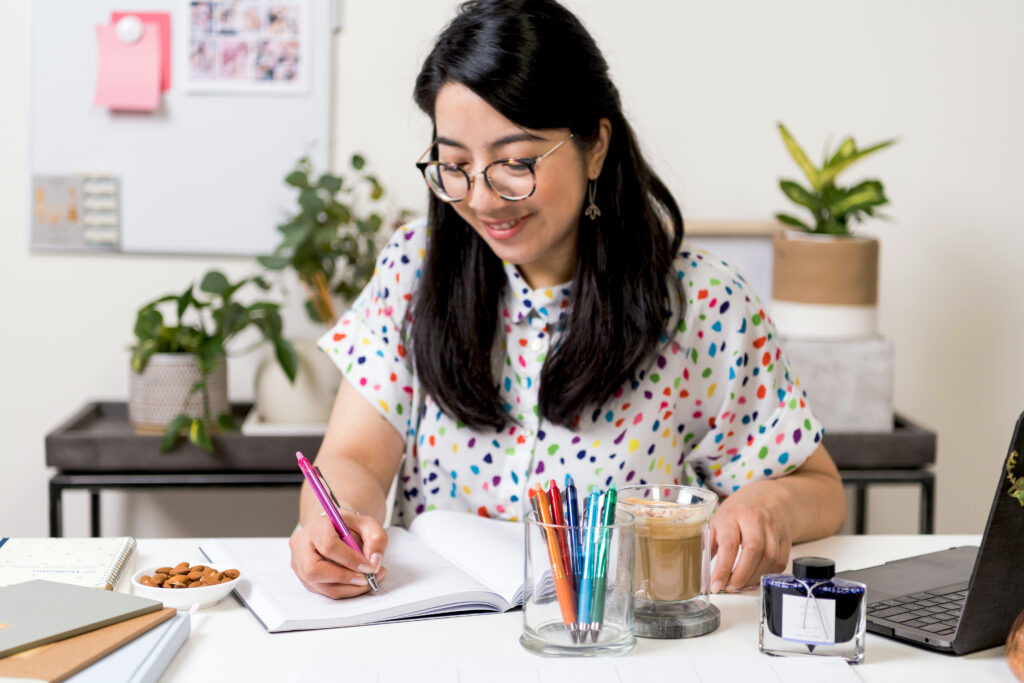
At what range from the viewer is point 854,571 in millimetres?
1046

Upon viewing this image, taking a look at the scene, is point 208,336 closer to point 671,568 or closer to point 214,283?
point 214,283

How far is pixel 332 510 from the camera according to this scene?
98 centimetres

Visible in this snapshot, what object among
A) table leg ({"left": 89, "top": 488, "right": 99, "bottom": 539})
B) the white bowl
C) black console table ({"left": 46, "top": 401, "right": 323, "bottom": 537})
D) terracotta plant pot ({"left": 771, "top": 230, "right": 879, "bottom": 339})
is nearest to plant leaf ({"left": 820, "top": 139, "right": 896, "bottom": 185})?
terracotta plant pot ({"left": 771, "top": 230, "right": 879, "bottom": 339})

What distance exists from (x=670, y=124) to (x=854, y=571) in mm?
1398

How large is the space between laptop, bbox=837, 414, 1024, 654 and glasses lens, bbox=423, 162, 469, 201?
0.56 meters

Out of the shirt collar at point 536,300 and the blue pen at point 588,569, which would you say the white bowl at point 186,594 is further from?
the shirt collar at point 536,300

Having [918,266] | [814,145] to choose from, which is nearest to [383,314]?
[814,145]

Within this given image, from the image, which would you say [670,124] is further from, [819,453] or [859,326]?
[819,453]

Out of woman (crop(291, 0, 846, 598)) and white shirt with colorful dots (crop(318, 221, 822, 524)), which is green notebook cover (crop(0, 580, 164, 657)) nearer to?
woman (crop(291, 0, 846, 598))

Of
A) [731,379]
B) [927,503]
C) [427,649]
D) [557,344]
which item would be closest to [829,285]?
[927,503]

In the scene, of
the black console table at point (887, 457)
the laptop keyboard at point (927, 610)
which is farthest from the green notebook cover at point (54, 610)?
the black console table at point (887, 457)

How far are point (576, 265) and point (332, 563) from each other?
1.69ft

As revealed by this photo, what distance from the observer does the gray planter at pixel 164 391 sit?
1981mm

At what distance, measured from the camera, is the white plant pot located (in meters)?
2.06
